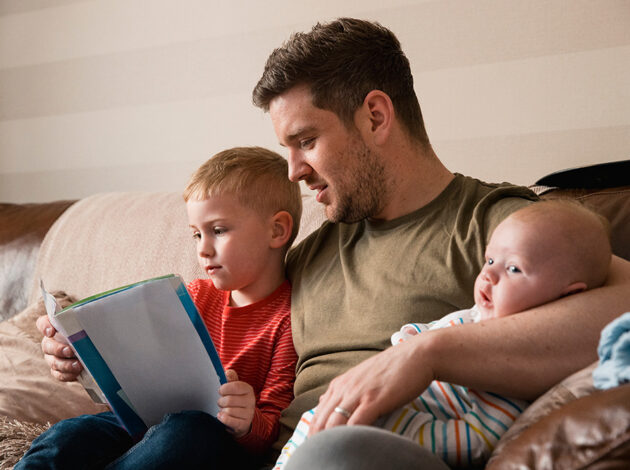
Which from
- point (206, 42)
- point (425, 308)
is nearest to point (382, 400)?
point (425, 308)

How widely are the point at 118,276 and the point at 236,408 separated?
94 centimetres

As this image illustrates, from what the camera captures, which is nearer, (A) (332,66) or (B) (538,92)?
(A) (332,66)

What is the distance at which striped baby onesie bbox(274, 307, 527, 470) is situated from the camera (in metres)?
0.98

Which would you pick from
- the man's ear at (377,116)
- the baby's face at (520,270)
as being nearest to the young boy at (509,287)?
the baby's face at (520,270)

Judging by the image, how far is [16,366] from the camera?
185 cm

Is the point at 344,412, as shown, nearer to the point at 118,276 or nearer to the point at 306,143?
the point at 306,143

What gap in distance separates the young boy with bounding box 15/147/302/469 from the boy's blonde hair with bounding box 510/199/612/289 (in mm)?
602

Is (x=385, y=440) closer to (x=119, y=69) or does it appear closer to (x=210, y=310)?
(x=210, y=310)

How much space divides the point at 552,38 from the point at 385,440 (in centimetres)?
159

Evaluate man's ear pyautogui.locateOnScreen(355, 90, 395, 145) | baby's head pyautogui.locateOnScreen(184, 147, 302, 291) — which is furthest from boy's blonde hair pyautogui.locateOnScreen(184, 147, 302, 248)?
man's ear pyautogui.locateOnScreen(355, 90, 395, 145)

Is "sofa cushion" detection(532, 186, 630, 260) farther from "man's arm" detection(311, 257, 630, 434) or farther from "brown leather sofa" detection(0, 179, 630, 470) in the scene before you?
"man's arm" detection(311, 257, 630, 434)

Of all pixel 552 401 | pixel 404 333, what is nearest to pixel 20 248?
pixel 404 333

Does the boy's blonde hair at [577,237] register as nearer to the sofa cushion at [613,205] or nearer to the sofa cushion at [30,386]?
the sofa cushion at [613,205]

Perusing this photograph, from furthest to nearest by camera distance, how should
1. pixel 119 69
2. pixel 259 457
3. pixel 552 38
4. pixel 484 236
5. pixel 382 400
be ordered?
pixel 119 69 < pixel 552 38 < pixel 259 457 < pixel 484 236 < pixel 382 400
